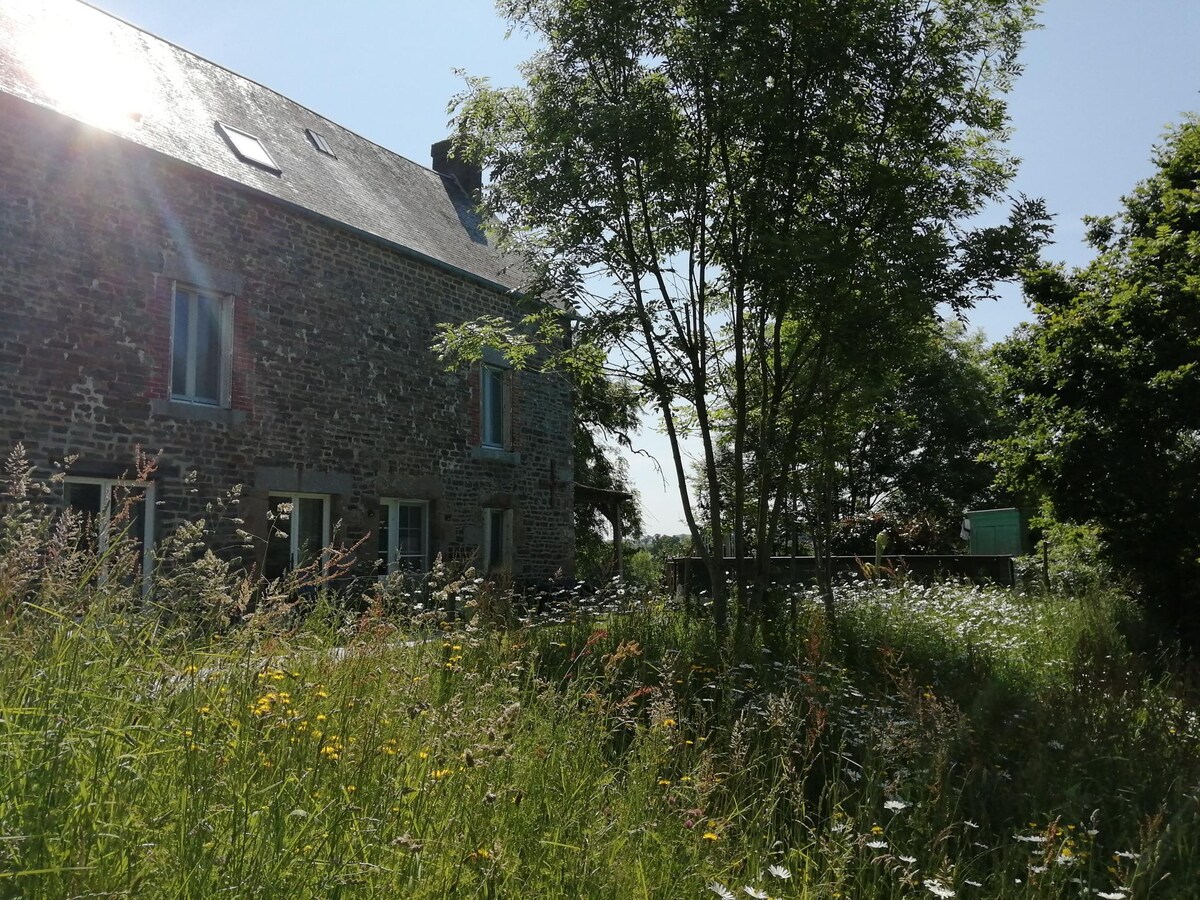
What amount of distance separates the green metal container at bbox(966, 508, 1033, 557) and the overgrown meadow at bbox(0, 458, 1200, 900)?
55.4ft

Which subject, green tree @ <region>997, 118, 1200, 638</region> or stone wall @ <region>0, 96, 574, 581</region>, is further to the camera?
green tree @ <region>997, 118, 1200, 638</region>

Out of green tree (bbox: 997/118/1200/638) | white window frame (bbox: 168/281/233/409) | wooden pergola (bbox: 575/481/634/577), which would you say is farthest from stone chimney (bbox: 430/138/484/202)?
green tree (bbox: 997/118/1200/638)

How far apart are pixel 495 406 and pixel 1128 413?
30.3 ft

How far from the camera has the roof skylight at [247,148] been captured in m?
11.6

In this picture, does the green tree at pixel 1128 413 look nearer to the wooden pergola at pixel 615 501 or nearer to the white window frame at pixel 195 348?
the wooden pergola at pixel 615 501

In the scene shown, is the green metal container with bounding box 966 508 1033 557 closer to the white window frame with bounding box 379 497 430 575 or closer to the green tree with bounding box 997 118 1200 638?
the green tree with bounding box 997 118 1200 638

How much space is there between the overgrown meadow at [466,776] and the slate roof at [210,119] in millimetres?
7180

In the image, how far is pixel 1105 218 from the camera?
14.2 metres

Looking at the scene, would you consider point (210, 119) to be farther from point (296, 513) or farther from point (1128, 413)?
point (1128, 413)

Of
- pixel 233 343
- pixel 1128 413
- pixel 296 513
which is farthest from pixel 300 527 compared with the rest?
pixel 1128 413

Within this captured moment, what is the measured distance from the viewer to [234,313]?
10750mm

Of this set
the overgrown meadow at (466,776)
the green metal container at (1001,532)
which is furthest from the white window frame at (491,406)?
the green metal container at (1001,532)

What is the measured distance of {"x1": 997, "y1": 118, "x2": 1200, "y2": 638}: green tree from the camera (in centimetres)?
1042

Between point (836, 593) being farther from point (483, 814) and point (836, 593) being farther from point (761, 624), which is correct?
point (483, 814)
